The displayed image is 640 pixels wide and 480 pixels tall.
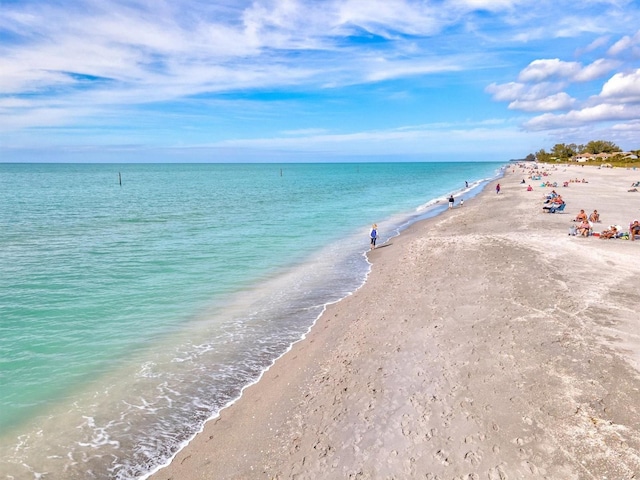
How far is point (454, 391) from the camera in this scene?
878cm

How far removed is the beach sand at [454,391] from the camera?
22.6 ft

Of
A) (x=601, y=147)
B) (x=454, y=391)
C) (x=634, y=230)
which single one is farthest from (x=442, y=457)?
(x=601, y=147)

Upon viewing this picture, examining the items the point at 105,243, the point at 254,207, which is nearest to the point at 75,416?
the point at 105,243

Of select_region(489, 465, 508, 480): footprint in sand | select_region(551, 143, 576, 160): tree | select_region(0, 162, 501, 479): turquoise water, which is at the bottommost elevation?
select_region(0, 162, 501, 479): turquoise water

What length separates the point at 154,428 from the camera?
8.71m

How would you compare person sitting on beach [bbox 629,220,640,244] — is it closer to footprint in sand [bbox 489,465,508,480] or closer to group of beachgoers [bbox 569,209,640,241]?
group of beachgoers [bbox 569,209,640,241]

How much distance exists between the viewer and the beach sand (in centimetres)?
689

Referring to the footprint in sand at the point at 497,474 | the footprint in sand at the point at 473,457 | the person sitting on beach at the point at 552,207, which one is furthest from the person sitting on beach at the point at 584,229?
the footprint in sand at the point at 497,474

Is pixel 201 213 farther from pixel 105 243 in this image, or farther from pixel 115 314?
pixel 115 314

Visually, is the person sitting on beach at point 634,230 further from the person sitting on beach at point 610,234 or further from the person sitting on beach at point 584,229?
the person sitting on beach at point 584,229

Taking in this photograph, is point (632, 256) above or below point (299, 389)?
above

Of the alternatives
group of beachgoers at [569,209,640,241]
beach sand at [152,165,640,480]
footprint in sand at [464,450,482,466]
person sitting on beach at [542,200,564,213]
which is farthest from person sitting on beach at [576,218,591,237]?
footprint in sand at [464,450,482,466]

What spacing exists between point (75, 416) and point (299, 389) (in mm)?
5108

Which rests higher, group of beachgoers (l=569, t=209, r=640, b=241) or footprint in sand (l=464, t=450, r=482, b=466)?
group of beachgoers (l=569, t=209, r=640, b=241)
